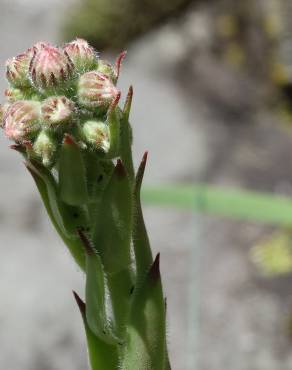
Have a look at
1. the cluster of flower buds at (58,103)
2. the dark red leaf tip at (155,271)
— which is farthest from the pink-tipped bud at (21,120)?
the dark red leaf tip at (155,271)

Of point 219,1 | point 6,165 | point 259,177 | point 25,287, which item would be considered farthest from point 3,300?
point 219,1

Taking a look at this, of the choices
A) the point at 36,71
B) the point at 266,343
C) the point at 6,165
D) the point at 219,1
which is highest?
the point at 219,1

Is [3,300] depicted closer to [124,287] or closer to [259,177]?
[259,177]

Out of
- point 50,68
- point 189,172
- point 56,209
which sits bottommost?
point 56,209

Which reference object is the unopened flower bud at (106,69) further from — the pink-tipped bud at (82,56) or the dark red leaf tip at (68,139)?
the dark red leaf tip at (68,139)

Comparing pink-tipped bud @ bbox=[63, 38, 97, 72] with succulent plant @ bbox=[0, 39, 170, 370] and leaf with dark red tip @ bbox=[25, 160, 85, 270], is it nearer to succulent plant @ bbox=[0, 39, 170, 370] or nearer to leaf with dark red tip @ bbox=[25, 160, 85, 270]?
succulent plant @ bbox=[0, 39, 170, 370]

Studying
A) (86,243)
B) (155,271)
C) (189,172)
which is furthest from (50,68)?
(189,172)

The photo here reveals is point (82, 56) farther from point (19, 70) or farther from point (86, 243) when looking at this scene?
point (86, 243)
